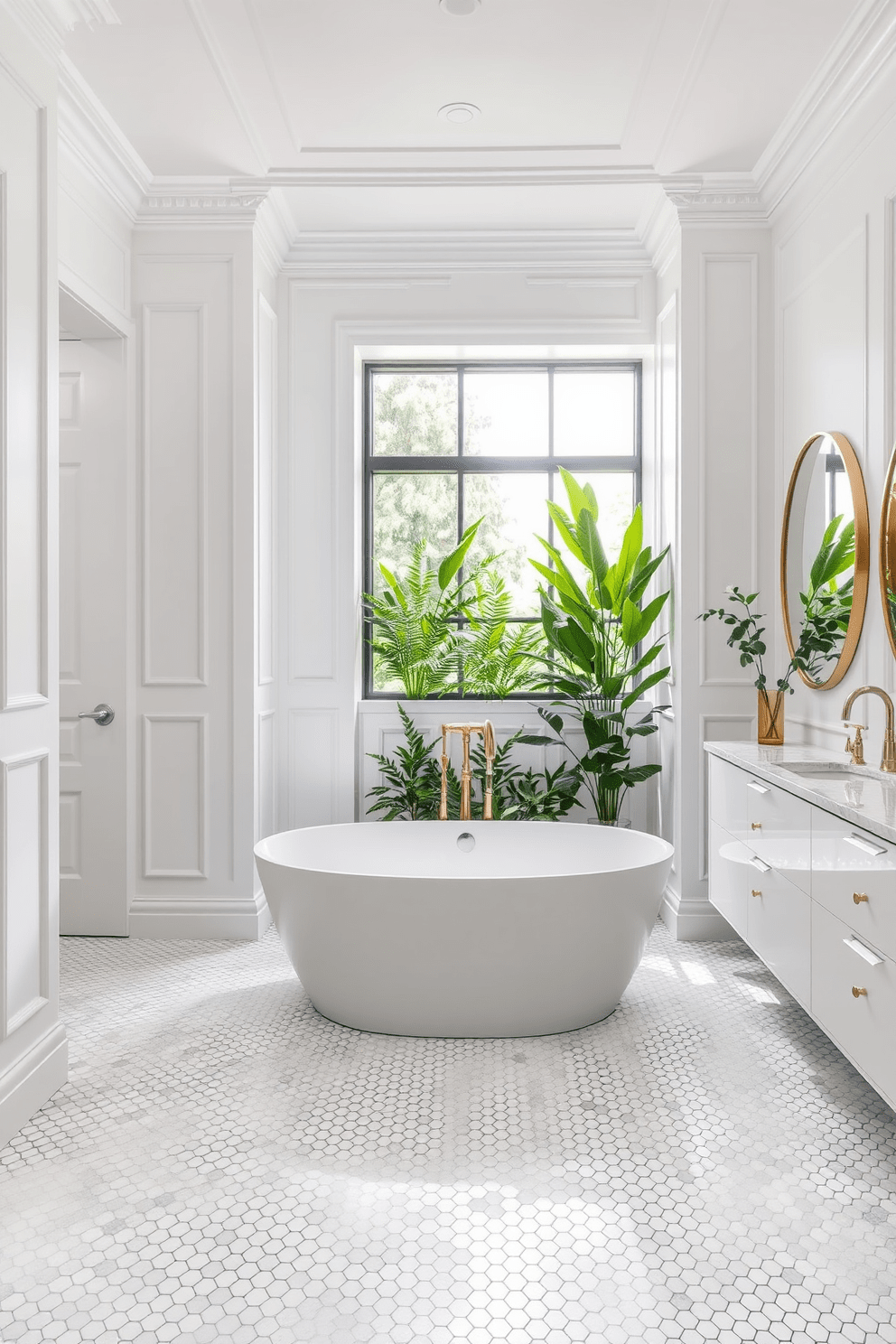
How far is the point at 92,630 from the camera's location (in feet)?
11.7

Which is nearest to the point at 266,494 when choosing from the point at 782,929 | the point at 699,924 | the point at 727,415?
the point at 727,415

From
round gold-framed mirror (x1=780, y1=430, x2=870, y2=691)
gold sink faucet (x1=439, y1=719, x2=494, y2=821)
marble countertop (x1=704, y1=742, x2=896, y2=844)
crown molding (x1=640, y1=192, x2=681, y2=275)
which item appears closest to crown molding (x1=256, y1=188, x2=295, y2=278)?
crown molding (x1=640, y1=192, x2=681, y2=275)

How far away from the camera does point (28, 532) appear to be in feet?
7.49

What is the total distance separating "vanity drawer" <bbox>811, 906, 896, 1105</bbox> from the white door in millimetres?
2548

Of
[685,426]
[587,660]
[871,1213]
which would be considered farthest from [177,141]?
[871,1213]

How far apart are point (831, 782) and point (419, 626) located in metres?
2.06

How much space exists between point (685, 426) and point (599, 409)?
0.91 metres

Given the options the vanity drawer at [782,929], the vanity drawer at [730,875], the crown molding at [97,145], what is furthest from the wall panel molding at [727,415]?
the crown molding at [97,145]

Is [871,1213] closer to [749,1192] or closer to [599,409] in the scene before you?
[749,1192]

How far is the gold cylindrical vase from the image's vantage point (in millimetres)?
3119

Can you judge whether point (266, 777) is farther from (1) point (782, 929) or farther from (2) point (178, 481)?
(1) point (782, 929)

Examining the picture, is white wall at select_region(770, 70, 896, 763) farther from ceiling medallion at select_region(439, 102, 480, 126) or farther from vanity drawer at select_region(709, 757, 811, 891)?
ceiling medallion at select_region(439, 102, 480, 126)

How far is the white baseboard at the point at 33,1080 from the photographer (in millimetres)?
2123

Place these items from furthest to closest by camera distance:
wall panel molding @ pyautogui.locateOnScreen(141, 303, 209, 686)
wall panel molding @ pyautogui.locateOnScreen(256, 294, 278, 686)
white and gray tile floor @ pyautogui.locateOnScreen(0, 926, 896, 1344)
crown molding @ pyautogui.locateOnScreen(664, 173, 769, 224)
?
wall panel molding @ pyautogui.locateOnScreen(256, 294, 278, 686) < wall panel molding @ pyautogui.locateOnScreen(141, 303, 209, 686) < crown molding @ pyautogui.locateOnScreen(664, 173, 769, 224) < white and gray tile floor @ pyautogui.locateOnScreen(0, 926, 896, 1344)
